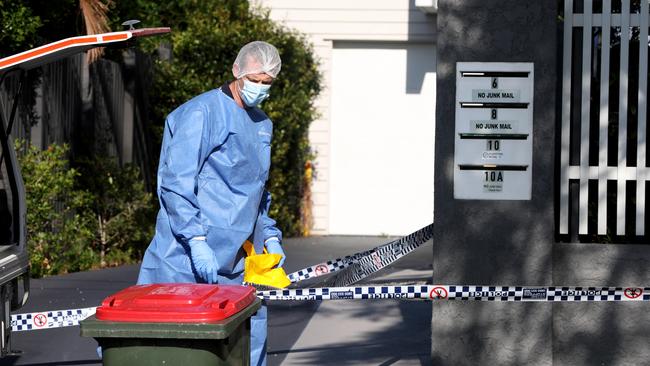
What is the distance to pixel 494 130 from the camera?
7109mm

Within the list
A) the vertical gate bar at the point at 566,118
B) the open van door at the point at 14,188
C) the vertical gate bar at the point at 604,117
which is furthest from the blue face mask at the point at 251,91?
the vertical gate bar at the point at 604,117

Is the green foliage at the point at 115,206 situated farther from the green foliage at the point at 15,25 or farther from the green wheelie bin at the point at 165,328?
the green wheelie bin at the point at 165,328

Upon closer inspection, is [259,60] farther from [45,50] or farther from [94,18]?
[94,18]

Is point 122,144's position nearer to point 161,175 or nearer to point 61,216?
point 61,216

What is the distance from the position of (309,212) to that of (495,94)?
34.3ft

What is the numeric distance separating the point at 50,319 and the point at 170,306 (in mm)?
2314

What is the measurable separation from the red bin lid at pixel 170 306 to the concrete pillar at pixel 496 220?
242cm

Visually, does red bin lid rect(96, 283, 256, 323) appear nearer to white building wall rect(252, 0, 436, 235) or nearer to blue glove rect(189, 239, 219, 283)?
blue glove rect(189, 239, 219, 283)

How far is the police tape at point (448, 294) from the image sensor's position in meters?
6.62

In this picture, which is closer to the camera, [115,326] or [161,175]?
[115,326]

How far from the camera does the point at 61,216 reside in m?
11.8

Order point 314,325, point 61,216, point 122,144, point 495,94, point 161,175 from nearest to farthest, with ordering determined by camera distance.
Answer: point 161,175
point 495,94
point 314,325
point 61,216
point 122,144

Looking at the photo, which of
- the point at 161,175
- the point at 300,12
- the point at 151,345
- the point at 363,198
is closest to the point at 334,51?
the point at 300,12

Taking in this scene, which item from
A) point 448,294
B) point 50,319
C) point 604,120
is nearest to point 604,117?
point 604,120
